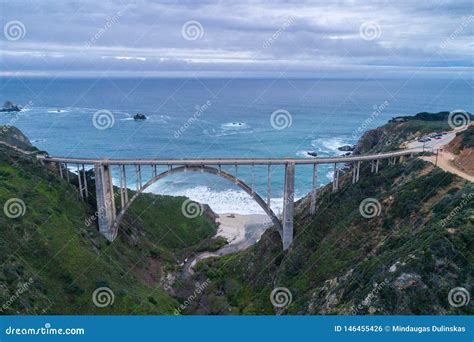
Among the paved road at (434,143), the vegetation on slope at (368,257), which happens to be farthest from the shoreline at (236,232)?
the paved road at (434,143)

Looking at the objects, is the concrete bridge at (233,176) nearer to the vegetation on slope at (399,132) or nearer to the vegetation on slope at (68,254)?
the vegetation on slope at (68,254)

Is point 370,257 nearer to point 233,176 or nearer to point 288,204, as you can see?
point 288,204

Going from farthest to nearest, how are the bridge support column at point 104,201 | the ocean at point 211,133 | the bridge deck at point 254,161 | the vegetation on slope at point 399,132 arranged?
1. the ocean at point 211,133
2. the vegetation on slope at point 399,132
3. the bridge support column at point 104,201
4. the bridge deck at point 254,161

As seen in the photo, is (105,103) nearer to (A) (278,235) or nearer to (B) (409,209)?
(A) (278,235)

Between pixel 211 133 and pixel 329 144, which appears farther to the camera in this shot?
pixel 211 133

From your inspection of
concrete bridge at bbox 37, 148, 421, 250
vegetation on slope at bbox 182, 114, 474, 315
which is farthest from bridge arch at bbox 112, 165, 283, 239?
vegetation on slope at bbox 182, 114, 474, 315

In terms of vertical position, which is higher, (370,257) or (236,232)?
(370,257)

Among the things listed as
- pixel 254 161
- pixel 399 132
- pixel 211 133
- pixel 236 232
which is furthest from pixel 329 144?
pixel 254 161
